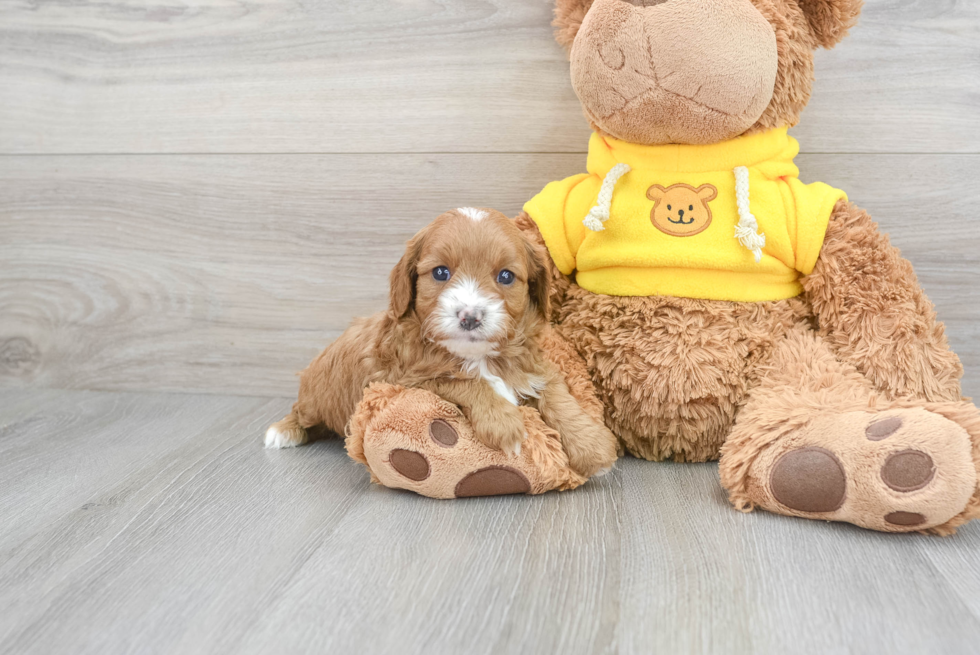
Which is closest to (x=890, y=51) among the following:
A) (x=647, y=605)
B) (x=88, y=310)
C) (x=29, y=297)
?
(x=647, y=605)

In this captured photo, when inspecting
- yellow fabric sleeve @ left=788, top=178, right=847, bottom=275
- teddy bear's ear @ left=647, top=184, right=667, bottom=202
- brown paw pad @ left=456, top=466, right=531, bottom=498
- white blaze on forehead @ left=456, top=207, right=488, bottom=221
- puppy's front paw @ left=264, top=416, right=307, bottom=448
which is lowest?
puppy's front paw @ left=264, top=416, right=307, bottom=448

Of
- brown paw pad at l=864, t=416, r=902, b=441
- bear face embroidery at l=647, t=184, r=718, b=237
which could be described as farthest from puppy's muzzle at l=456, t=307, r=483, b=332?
brown paw pad at l=864, t=416, r=902, b=441

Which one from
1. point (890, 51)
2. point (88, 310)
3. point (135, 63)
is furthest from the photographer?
point (88, 310)

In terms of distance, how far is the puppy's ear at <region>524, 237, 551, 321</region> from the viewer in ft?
3.72

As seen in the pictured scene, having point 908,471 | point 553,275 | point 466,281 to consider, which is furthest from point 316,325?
point 908,471

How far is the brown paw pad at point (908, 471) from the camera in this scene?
36.8 inches

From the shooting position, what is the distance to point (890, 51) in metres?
1.40

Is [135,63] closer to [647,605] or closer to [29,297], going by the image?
[29,297]

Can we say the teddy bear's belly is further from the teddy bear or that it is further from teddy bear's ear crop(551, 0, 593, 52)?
teddy bear's ear crop(551, 0, 593, 52)

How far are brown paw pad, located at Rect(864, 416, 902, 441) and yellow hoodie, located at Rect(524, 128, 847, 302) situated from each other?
0.98 ft

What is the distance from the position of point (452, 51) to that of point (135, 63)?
72 cm

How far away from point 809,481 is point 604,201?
52 cm

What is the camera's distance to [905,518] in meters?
0.95

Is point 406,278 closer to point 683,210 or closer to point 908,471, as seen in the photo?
point 683,210
